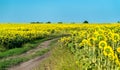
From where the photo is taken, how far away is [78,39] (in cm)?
1872

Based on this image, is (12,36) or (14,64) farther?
(12,36)

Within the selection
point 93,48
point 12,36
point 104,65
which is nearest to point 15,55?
point 12,36

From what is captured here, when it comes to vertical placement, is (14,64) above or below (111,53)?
below

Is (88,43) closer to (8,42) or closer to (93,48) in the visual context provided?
(93,48)

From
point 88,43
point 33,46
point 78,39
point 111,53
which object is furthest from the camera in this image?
point 33,46

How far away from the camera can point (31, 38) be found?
31.7m

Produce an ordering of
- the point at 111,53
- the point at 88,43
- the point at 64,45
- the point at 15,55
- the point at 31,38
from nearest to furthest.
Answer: the point at 111,53, the point at 88,43, the point at 64,45, the point at 15,55, the point at 31,38

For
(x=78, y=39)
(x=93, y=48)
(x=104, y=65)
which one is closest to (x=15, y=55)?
(x=78, y=39)

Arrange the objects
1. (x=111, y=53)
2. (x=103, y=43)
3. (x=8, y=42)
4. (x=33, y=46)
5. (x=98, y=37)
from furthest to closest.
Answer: (x=8, y=42) → (x=33, y=46) → (x=98, y=37) → (x=103, y=43) → (x=111, y=53)

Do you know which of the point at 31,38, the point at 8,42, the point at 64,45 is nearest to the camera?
the point at 64,45

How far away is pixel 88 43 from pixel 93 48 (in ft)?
1.54

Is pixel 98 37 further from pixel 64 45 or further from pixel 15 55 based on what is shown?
pixel 15 55

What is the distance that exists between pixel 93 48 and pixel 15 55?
11154mm

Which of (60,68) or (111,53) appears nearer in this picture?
(111,53)
